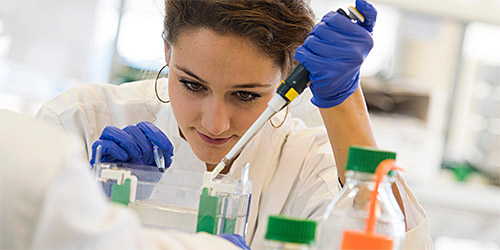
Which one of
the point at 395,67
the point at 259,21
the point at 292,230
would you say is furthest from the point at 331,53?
the point at 395,67

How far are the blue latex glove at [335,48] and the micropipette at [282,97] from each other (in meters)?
0.02

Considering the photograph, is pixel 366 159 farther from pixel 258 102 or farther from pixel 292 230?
pixel 258 102

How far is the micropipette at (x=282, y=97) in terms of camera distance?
3.67 feet

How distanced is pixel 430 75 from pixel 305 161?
11.6ft

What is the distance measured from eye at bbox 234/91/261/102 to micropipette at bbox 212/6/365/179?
0.23 m

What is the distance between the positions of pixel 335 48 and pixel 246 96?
0.32m

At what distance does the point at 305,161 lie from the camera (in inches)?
61.1

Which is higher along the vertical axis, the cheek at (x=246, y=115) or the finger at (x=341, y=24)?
the finger at (x=341, y=24)

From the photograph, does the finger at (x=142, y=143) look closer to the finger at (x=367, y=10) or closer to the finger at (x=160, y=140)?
the finger at (x=160, y=140)

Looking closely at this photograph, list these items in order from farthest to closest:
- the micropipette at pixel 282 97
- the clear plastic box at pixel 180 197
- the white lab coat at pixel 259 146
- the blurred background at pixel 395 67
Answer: the blurred background at pixel 395 67
the white lab coat at pixel 259 146
the micropipette at pixel 282 97
the clear plastic box at pixel 180 197

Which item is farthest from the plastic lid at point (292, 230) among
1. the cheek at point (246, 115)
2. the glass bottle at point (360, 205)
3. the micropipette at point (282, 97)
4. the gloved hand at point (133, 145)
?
the cheek at point (246, 115)

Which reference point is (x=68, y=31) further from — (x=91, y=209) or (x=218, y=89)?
(x=91, y=209)

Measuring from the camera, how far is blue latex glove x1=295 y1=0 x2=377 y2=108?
3.83 ft

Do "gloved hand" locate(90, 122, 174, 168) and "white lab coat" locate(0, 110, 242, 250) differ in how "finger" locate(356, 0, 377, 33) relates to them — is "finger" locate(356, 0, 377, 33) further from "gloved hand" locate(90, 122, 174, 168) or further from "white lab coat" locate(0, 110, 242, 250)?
"white lab coat" locate(0, 110, 242, 250)
